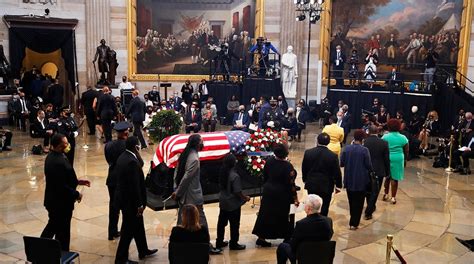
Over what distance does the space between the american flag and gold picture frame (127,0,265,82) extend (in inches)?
514

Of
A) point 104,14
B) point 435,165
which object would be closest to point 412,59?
point 435,165

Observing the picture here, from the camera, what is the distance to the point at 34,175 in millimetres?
10859

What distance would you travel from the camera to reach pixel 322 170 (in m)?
7.15

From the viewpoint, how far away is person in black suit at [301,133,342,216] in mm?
7125

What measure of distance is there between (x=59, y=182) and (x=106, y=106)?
8.01 meters

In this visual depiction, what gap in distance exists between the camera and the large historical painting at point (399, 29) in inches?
776

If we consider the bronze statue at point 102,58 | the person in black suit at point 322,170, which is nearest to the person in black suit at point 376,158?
the person in black suit at point 322,170

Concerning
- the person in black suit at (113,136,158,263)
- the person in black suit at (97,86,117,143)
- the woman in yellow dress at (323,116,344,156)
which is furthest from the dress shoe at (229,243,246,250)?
the person in black suit at (97,86,117,143)

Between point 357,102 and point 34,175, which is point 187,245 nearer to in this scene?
point 34,175

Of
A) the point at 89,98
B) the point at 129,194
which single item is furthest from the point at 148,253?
the point at 89,98

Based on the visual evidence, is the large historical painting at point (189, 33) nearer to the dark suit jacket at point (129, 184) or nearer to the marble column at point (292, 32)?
Answer: the marble column at point (292, 32)

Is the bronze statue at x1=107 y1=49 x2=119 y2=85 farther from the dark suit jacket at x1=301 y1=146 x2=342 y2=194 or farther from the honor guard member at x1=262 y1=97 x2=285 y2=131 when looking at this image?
the dark suit jacket at x1=301 y1=146 x2=342 y2=194

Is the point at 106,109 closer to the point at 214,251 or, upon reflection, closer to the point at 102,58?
the point at 102,58

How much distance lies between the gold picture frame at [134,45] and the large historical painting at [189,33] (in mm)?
182
